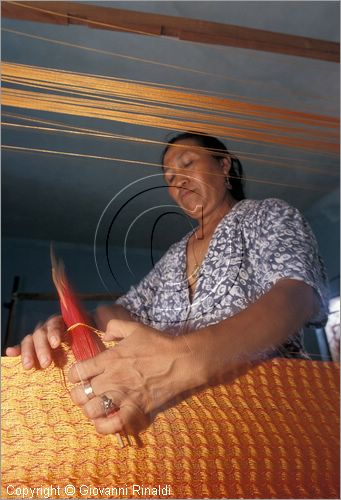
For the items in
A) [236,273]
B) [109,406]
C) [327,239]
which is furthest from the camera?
[327,239]

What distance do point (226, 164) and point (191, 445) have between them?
0.96 feet

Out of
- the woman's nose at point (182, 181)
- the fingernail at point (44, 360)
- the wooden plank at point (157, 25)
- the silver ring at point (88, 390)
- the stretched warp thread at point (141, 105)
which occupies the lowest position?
the silver ring at point (88, 390)

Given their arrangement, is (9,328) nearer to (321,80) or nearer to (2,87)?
Result: (2,87)

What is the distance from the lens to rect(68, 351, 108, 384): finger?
11.1 inches

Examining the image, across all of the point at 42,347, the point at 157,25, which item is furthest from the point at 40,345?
the point at 157,25

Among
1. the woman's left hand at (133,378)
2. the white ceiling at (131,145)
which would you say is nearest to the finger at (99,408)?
the woman's left hand at (133,378)

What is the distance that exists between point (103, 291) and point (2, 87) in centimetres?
23

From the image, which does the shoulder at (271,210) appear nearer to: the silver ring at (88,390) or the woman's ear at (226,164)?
the woman's ear at (226,164)

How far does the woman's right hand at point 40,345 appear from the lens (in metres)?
0.29

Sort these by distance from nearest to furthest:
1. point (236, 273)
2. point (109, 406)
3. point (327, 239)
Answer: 1. point (109, 406)
2. point (236, 273)
3. point (327, 239)

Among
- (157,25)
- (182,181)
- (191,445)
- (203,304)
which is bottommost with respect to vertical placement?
(191,445)

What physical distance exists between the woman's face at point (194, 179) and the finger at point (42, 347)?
179mm

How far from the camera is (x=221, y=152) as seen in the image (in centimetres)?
46

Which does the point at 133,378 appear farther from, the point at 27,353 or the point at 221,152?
the point at 221,152
